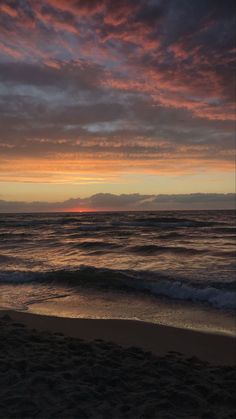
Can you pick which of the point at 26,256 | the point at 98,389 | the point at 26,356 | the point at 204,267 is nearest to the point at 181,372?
the point at 98,389

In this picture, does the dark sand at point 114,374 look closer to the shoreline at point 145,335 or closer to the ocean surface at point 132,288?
the shoreline at point 145,335

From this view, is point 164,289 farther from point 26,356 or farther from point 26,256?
point 26,256

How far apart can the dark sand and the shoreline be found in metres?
0.02

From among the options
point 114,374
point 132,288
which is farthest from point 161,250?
point 114,374

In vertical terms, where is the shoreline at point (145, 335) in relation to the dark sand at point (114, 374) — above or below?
below

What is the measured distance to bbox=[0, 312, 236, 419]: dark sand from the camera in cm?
383

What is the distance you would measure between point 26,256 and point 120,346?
13.2m

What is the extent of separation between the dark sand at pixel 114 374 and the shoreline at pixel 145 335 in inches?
0.7

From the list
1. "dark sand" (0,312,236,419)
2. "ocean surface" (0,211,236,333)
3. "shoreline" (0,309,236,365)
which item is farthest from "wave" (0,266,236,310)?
"dark sand" (0,312,236,419)

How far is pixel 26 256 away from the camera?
724 inches

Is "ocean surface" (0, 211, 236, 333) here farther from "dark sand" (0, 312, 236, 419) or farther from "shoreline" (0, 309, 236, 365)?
"dark sand" (0, 312, 236, 419)

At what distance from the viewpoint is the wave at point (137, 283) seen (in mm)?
9578

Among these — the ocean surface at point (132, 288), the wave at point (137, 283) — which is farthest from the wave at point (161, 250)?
the wave at point (137, 283)

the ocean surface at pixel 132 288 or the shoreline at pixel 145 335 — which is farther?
the ocean surface at pixel 132 288
